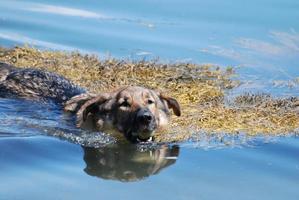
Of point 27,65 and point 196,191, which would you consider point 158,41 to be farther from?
point 196,191

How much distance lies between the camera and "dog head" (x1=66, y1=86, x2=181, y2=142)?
28.7 feet

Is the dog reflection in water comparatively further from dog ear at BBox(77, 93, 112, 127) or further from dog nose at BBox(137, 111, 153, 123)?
dog ear at BBox(77, 93, 112, 127)

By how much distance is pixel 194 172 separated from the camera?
7672 mm

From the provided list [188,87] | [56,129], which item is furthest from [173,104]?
[188,87]

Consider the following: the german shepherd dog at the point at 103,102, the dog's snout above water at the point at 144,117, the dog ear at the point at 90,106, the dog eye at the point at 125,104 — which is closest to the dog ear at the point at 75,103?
the german shepherd dog at the point at 103,102

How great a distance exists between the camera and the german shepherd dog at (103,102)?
8.84m

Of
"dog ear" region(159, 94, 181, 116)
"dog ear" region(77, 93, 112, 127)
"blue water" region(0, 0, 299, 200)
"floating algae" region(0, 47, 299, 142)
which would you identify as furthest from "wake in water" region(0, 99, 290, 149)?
"dog ear" region(159, 94, 181, 116)

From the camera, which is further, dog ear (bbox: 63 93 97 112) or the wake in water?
dog ear (bbox: 63 93 97 112)

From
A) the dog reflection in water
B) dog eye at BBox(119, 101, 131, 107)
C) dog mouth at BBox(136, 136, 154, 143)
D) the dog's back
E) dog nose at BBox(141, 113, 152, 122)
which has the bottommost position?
the dog reflection in water

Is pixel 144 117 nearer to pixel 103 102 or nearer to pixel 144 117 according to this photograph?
pixel 144 117

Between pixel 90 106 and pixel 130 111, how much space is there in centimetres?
58

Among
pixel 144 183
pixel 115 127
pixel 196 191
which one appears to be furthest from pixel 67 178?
pixel 115 127

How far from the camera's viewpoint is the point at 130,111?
891 centimetres

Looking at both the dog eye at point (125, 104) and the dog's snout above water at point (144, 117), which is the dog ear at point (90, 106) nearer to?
the dog eye at point (125, 104)
